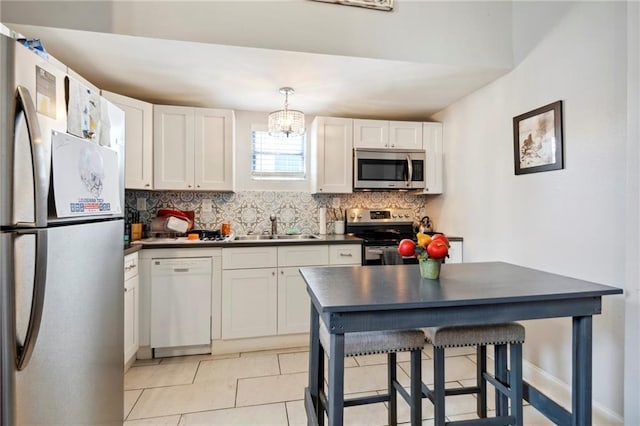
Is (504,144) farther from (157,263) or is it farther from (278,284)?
(157,263)

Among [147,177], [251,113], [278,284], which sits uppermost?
[251,113]

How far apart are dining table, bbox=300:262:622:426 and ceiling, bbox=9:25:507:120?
1616 millimetres

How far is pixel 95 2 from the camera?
1951 mm

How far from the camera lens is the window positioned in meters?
3.56

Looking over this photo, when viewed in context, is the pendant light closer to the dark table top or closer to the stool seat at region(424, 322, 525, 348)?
the dark table top

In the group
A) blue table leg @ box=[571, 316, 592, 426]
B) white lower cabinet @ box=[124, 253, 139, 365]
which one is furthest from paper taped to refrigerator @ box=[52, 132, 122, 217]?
blue table leg @ box=[571, 316, 592, 426]

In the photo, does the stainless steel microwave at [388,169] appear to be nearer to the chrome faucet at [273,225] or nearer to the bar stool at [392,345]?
the chrome faucet at [273,225]

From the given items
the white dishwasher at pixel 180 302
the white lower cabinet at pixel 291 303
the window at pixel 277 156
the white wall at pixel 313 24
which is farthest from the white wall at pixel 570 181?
the white dishwasher at pixel 180 302

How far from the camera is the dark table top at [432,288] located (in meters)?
1.25

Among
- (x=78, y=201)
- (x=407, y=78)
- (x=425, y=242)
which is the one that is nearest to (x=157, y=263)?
(x=78, y=201)

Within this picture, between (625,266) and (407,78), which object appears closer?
(625,266)

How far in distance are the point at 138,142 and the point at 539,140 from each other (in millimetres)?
3217

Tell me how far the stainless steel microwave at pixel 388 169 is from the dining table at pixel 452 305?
176 cm

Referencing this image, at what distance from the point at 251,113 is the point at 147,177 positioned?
1288mm
